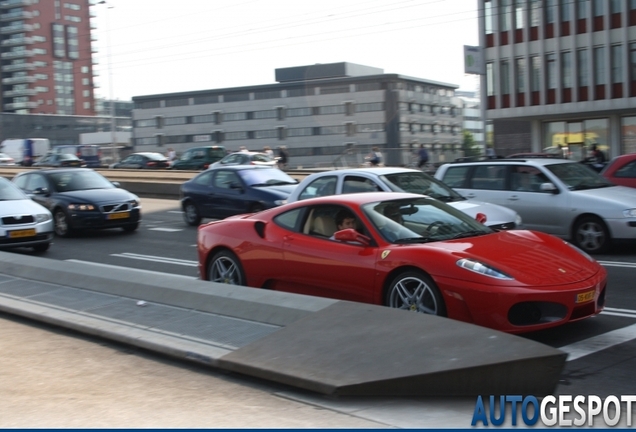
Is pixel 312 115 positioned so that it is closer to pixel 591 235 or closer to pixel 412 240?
pixel 591 235

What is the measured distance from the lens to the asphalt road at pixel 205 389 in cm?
502

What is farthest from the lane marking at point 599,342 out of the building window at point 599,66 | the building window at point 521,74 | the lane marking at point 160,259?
the building window at point 521,74

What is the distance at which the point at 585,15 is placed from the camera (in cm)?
4316

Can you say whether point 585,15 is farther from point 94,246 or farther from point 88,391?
point 88,391

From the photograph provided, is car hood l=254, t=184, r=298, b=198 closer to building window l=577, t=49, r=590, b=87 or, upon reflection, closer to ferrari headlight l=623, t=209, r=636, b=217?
ferrari headlight l=623, t=209, r=636, b=217

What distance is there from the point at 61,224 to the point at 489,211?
32.8 feet

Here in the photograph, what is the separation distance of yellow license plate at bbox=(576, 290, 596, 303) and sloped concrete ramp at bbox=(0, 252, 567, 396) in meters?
1.44

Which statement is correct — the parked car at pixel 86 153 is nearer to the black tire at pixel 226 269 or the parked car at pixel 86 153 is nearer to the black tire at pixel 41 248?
the black tire at pixel 41 248

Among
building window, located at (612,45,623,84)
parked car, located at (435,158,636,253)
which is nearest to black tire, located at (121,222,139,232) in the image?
parked car, located at (435,158,636,253)

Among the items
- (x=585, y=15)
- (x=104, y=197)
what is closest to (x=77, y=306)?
(x=104, y=197)

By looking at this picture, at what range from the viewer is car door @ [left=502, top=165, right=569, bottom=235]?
1328cm

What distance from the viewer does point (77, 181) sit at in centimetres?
1855

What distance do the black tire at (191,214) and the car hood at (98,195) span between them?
5.46ft

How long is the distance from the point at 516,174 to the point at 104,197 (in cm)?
913
